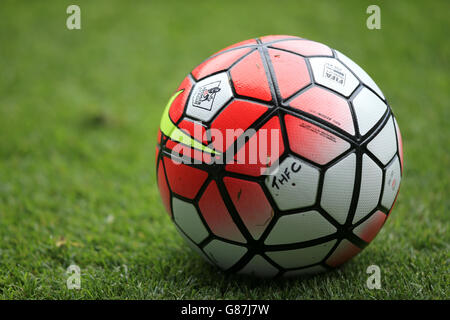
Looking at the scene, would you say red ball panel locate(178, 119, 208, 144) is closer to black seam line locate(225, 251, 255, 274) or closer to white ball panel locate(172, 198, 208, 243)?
white ball panel locate(172, 198, 208, 243)

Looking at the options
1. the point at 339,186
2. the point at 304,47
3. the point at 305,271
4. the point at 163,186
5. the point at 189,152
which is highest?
the point at 304,47

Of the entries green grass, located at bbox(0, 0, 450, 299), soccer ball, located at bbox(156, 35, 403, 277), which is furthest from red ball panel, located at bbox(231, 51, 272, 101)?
green grass, located at bbox(0, 0, 450, 299)

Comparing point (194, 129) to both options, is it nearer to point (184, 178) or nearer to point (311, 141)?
point (184, 178)

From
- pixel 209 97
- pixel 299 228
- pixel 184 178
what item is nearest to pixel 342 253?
pixel 299 228

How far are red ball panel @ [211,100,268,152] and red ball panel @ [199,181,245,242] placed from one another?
0.19m

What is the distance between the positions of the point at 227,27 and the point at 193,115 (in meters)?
4.93

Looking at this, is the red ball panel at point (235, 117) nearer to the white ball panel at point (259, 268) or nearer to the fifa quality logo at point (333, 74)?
the fifa quality logo at point (333, 74)

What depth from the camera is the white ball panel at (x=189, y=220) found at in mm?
1901

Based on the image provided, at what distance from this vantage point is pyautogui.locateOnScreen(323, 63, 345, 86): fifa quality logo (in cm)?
183

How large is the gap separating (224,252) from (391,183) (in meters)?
0.86

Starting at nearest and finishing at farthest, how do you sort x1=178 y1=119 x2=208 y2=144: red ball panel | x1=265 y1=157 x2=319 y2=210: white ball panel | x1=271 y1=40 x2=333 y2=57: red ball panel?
1. x1=265 y1=157 x2=319 y2=210: white ball panel
2. x1=178 y1=119 x2=208 y2=144: red ball panel
3. x1=271 y1=40 x2=333 y2=57: red ball panel

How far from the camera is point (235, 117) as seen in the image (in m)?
1.76

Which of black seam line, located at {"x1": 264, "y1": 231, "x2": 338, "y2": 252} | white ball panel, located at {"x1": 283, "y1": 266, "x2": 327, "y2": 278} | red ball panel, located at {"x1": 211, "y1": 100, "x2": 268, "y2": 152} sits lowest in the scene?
white ball panel, located at {"x1": 283, "y1": 266, "x2": 327, "y2": 278}

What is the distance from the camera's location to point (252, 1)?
24.2 ft
